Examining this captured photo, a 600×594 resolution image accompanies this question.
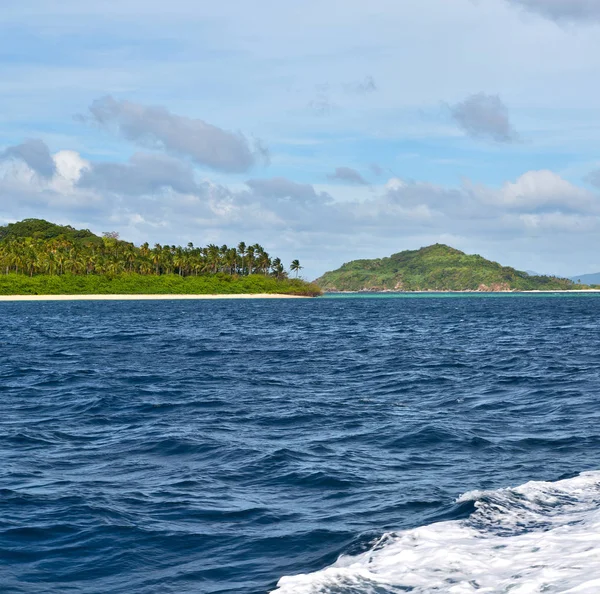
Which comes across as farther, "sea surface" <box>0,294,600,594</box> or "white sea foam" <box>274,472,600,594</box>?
"sea surface" <box>0,294,600,594</box>

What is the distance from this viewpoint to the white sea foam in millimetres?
9656

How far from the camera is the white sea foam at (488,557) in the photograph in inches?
380

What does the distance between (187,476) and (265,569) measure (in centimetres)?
547

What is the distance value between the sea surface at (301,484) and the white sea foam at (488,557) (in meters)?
0.04

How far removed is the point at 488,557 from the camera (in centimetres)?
1064

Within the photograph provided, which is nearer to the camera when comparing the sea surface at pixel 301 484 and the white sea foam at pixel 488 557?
the white sea foam at pixel 488 557

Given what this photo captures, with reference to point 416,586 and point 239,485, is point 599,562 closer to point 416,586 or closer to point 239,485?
point 416,586

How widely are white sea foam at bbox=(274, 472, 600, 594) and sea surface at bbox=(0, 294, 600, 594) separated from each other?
0.04 metres

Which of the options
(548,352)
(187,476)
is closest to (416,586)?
(187,476)

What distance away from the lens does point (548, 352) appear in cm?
4672

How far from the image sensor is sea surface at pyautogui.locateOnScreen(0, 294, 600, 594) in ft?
34.1

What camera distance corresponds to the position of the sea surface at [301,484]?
34.1 feet

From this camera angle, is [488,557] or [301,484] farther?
[301,484]

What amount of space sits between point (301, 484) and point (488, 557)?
5.25 m
